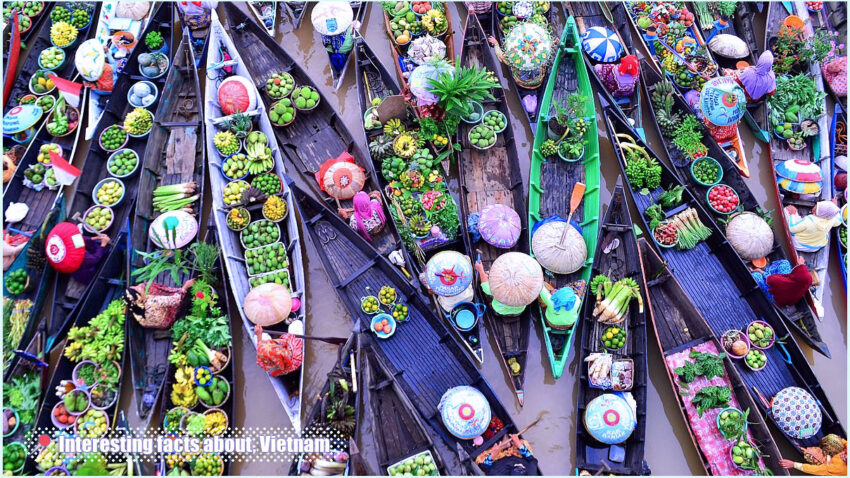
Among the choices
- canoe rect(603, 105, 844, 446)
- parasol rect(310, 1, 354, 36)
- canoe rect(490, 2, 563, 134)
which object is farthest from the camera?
canoe rect(490, 2, 563, 134)

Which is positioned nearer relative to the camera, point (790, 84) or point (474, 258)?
point (474, 258)

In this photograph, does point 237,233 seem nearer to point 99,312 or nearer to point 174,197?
point 174,197

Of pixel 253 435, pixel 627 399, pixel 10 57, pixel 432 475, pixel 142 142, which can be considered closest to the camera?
pixel 432 475

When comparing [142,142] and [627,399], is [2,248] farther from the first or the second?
[627,399]

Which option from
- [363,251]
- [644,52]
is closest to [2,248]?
[363,251]

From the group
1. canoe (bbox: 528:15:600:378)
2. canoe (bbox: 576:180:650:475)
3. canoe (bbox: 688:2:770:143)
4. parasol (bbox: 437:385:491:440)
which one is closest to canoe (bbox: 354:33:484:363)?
parasol (bbox: 437:385:491:440)

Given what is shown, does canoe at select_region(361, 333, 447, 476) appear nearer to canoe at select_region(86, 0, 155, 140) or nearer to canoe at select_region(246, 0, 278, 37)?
canoe at select_region(86, 0, 155, 140)
